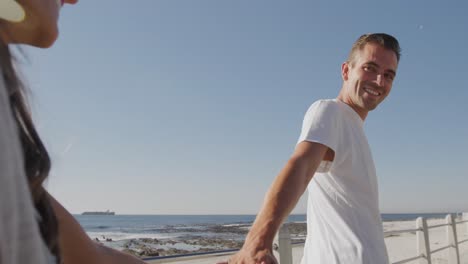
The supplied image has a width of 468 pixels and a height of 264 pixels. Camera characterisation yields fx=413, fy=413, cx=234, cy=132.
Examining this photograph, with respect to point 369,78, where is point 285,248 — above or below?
below

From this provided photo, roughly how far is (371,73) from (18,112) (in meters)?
1.39

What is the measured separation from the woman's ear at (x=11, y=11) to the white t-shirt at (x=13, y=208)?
0.11m

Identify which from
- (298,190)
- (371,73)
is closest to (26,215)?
(298,190)

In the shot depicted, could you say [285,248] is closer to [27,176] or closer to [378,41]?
[378,41]

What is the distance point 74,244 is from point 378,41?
1332 mm

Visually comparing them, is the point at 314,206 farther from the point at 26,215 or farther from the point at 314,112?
the point at 26,215

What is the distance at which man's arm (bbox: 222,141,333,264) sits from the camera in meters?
0.83

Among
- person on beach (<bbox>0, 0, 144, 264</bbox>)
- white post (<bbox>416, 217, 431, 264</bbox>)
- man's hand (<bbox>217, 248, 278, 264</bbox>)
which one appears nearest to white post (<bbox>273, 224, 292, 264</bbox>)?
man's hand (<bbox>217, 248, 278, 264</bbox>)

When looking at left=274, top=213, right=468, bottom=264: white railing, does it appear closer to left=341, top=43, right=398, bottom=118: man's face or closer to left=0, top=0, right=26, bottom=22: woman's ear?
left=341, top=43, right=398, bottom=118: man's face

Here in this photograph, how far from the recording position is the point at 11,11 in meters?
0.38

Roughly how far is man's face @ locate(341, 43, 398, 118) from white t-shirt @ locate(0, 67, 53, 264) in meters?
1.42

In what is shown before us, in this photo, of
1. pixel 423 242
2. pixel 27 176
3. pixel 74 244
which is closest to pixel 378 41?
pixel 74 244

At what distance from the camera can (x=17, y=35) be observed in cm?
42

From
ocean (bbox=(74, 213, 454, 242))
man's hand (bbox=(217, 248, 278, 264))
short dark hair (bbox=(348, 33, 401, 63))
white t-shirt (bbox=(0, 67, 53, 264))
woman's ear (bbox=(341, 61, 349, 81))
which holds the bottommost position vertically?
ocean (bbox=(74, 213, 454, 242))
